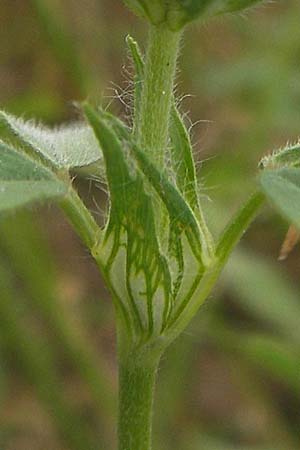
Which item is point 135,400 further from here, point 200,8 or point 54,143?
point 200,8

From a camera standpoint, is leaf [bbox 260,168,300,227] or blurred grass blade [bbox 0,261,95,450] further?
blurred grass blade [bbox 0,261,95,450]

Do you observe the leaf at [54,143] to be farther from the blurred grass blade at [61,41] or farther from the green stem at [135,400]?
the blurred grass blade at [61,41]

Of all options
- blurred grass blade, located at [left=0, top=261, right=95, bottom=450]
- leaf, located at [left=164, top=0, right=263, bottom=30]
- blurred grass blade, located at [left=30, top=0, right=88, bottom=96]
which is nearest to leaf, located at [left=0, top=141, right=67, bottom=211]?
leaf, located at [left=164, top=0, right=263, bottom=30]

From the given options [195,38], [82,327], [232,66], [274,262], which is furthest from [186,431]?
[195,38]

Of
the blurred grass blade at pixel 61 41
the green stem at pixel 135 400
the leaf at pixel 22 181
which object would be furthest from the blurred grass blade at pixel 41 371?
the leaf at pixel 22 181

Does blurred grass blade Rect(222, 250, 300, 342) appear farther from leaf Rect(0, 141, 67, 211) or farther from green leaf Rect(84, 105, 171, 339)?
leaf Rect(0, 141, 67, 211)

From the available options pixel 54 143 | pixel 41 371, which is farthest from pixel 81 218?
pixel 41 371
